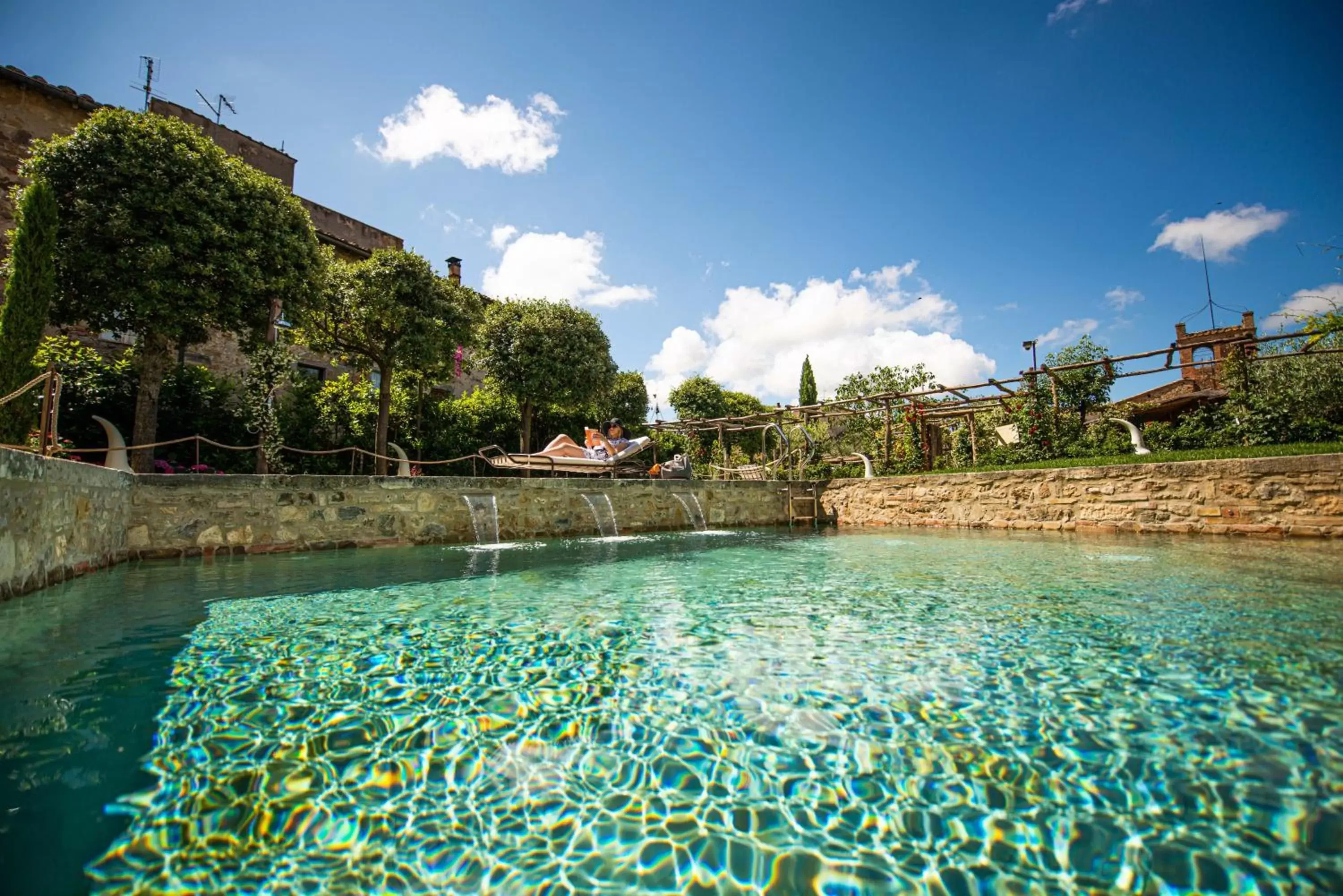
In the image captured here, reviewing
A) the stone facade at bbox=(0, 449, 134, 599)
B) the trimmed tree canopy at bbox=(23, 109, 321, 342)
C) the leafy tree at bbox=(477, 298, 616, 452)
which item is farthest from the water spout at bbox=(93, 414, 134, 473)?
the leafy tree at bbox=(477, 298, 616, 452)

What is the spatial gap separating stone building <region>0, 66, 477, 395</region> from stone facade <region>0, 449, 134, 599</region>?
6.39 meters

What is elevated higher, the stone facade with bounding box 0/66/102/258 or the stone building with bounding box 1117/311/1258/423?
the stone facade with bounding box 0/66/102/258

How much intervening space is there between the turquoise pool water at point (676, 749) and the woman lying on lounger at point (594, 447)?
306 inches

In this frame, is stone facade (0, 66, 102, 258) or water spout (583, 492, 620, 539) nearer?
water spout (583, 492, 620, 539)

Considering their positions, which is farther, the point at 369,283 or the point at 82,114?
the point at 82,114

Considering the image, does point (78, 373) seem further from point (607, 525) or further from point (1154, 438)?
point (1154, 438)

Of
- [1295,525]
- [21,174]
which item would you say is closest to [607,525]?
[1295,525]

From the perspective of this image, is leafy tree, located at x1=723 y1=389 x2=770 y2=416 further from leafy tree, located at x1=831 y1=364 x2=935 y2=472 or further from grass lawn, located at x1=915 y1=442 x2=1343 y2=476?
grass lawn, located at x1=915 y1=442 x2=1343 y2=476

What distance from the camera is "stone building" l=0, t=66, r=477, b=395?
1370 cm

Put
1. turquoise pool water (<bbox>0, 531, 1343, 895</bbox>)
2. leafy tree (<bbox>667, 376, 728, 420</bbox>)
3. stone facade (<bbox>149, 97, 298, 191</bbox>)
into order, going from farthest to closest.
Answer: leafy tree (<bbox>667, 376, 728, 420</bbox>) < stone facade (<bbox>149, 97, 298, 191</bbox>) < turquoise pool water (<bbox>0, 531, 1343, 895</bbox>)

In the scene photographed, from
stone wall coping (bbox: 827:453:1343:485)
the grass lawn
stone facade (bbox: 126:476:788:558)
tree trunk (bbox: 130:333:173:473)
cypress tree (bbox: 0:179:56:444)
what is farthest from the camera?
tree trunk (bbox: 130:333:173:473)

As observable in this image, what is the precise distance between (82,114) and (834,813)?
23.3 metres

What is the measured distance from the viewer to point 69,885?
4.24 feet

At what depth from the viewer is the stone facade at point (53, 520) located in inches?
143
